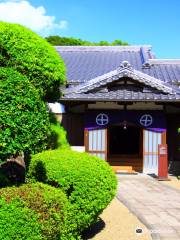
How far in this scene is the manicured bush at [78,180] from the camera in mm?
6844

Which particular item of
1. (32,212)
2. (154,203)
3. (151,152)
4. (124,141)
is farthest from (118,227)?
(124,141)

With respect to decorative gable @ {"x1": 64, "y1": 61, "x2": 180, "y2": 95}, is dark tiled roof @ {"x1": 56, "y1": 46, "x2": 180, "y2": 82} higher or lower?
higher

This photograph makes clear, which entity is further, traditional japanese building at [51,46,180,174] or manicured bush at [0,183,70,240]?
traditional japanese building at [51,46,180,174]

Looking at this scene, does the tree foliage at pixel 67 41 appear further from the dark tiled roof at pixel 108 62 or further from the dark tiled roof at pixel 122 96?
the dark tiled roof at pixel 122 96

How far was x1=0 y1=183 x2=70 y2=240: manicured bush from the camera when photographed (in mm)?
5469

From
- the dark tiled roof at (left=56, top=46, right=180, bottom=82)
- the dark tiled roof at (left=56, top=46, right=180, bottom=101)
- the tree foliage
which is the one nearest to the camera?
the dark tiled roof at (left=56, top=46, right=180, bottom=101)

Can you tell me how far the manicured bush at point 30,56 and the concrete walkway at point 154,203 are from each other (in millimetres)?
3477

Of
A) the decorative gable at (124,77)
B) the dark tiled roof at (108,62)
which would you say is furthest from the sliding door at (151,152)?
the dark tiled roof at (108,62)

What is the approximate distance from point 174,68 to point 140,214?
1480 cm

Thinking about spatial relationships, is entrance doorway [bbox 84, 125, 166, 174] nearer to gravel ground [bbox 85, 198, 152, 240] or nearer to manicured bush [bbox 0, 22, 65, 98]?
gravel ground [bbox 85, 198, 152, 240]

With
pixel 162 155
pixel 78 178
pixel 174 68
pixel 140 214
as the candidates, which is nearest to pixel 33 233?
pixel 78 178

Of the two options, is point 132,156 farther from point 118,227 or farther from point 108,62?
point 118,227

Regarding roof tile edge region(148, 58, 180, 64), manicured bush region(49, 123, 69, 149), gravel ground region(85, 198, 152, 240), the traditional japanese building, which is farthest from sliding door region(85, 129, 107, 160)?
manicured bush region(49, 123, 69, 149)

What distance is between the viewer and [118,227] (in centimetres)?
812
